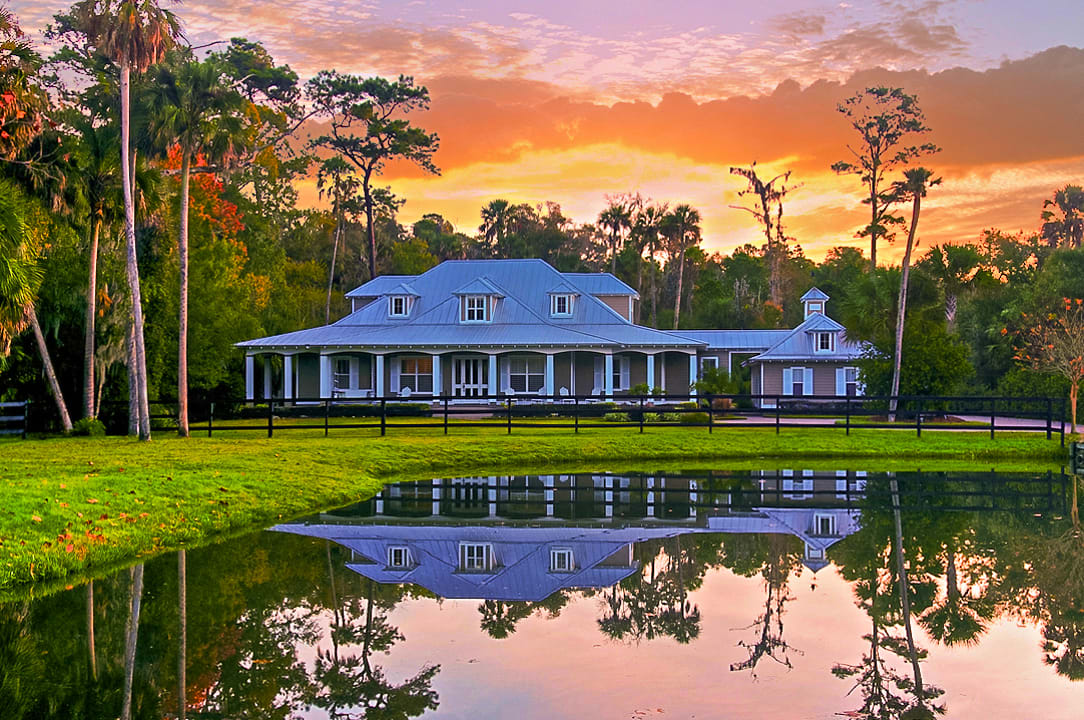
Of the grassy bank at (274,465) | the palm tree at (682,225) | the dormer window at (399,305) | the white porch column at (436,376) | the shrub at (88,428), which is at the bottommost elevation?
the grassy bank at (274,465)

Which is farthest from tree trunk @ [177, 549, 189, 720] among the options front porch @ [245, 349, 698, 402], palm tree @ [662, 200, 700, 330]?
palm tree @ [662, 200, 700, 330]

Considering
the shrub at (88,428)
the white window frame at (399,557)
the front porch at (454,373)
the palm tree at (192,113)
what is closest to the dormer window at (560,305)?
the front porch at (454,373)

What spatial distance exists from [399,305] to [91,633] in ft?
135

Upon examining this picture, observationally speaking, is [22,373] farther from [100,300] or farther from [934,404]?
[934,404]

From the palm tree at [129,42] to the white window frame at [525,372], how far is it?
19941mm

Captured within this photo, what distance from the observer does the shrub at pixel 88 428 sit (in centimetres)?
3173

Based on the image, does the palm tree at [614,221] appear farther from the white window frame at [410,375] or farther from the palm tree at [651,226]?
the white window frame at [410,375]

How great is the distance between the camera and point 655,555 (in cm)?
1276

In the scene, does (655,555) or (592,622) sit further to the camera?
(655,555)

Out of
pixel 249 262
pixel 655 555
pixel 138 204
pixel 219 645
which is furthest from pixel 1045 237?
pixel 219 645

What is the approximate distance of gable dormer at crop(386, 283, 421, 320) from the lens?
49719 millimetres

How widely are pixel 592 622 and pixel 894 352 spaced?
3370cm

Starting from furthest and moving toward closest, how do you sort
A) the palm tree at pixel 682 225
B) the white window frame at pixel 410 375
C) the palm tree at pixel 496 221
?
the palm tree at pixel 496 221 → the palm tree at pixel 682 225 → the white window frame at pixel 410 375

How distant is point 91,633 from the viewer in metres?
9.20
